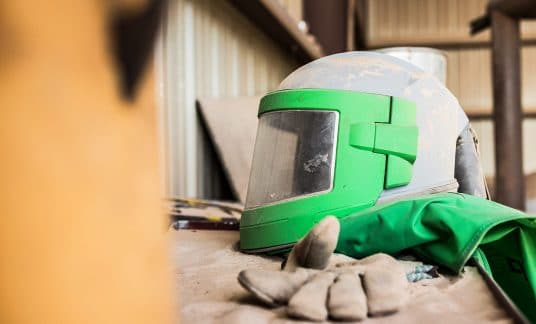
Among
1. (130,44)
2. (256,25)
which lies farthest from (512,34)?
(130,44)

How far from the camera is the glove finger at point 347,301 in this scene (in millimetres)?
817

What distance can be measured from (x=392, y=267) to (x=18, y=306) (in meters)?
0.70

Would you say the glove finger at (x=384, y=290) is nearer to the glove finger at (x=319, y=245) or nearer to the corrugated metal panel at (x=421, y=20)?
the glove finger at (x=319, y=245)

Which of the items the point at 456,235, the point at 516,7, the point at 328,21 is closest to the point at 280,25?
the point at 516,7

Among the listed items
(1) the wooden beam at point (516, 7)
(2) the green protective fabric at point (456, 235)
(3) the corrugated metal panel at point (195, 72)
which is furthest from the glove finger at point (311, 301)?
(1) the wooden beam at point (516, 7)

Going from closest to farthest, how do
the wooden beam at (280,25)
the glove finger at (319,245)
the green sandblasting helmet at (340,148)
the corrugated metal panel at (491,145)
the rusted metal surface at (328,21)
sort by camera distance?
the glove finger at (319,245), the green sandblasting helmet at (340,148), the wooden beam at (280,25), the rusted metal surface at (328,21), the corrugated metal panel at (491,145)

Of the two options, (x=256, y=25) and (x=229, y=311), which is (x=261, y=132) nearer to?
(x=229, y=311)

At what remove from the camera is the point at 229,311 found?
88 cm

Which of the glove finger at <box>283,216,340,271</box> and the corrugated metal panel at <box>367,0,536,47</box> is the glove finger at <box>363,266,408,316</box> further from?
the corrugated metal panel at <box>367,0,536,47</box>

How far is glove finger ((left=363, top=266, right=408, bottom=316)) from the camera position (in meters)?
0.84

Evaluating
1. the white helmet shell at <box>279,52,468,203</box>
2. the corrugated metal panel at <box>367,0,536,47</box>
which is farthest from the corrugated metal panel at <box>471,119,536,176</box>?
the white helmet shell at <box>279,52,468,203</box>

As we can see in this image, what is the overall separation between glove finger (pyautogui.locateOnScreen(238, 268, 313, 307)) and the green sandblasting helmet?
0.38 metres

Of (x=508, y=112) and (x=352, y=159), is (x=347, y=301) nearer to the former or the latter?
(x=352, y=159)

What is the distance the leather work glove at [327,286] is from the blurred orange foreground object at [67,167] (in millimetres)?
407
